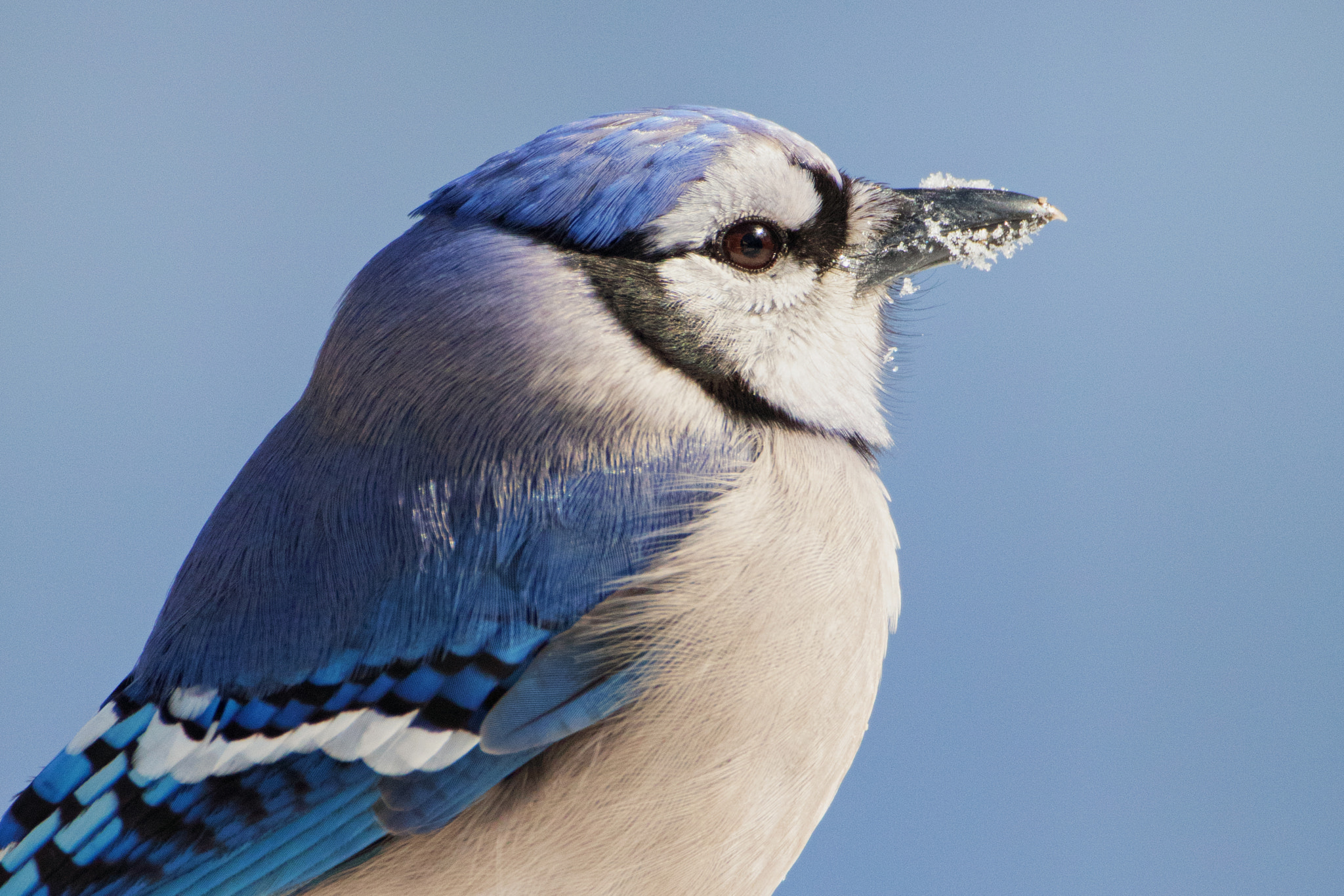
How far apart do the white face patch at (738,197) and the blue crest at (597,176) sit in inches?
0.4

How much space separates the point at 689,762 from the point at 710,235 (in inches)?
18.3

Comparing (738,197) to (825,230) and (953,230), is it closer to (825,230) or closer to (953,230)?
(825,230)

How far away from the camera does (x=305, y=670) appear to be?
1033mm

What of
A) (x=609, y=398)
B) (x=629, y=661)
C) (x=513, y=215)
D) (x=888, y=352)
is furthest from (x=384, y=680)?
(x=888, y=352)

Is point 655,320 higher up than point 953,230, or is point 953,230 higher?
point 953,230

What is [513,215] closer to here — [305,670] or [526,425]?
[526,425]

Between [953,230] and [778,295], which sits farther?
[953,230]

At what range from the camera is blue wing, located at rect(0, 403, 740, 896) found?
0.98 meters

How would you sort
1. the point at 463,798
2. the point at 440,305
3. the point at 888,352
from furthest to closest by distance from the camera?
the point at 888,352
the point at 440,305
the point at 463,798

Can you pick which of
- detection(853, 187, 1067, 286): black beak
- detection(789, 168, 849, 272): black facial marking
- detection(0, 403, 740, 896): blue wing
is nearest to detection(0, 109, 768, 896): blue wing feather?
detection(0, 403, 740, 896): blue wing

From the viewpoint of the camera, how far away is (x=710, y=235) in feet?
3.54

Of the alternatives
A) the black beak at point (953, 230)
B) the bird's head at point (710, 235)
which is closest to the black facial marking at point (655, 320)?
the bird's head at point (710, 235)

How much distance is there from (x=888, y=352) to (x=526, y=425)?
456 mm

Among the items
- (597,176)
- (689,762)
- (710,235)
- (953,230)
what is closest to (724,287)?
(710,235)
